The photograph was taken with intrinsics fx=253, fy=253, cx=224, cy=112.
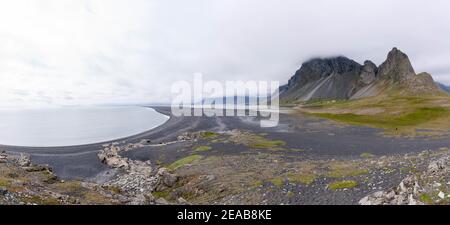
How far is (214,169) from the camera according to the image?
41719 millimetres

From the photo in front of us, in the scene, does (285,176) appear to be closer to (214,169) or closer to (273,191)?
Result: (273,191)

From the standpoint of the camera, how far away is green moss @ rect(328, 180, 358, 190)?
1056 inches

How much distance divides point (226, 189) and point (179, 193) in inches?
271

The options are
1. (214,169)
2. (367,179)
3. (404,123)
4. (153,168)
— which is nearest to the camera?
(367,179)

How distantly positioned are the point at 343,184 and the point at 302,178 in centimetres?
542

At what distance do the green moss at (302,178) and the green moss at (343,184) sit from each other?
111 inches

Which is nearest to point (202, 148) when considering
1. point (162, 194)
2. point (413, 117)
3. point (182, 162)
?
→ point (182, 162)

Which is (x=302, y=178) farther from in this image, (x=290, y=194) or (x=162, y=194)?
(x=162, y=194)

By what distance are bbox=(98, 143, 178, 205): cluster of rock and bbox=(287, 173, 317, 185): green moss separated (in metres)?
16.0

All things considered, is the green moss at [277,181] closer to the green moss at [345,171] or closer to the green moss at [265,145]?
the green moss at [345,171]

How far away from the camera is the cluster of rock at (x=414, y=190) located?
1762 centimetres

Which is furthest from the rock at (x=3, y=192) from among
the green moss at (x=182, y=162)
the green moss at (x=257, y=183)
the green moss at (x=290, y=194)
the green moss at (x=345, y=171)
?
the green moss at (x=345, y=171)
